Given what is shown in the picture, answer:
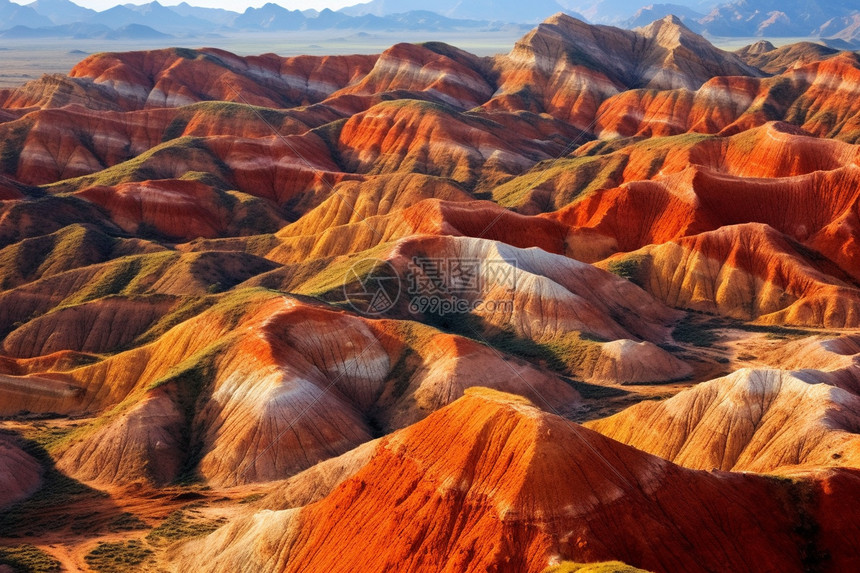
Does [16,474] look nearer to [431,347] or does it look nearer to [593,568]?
[431,347]

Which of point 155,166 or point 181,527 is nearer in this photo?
point 181,527

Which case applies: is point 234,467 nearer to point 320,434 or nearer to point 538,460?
point 320,434

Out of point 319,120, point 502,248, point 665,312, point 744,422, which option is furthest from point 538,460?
point 319,120

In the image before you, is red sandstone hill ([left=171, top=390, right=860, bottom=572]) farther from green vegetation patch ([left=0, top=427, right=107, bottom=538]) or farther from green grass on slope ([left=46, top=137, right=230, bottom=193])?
green grass on slope ([left=46, top=137, right=230, bottom=193])

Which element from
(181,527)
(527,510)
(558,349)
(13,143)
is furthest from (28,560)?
(13,143)

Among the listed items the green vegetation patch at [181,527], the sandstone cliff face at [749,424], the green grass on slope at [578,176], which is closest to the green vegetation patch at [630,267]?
the green grass on slope at [578,176]

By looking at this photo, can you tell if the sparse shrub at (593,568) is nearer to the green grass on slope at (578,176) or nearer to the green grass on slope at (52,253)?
the green grass on slope at (52,253)
